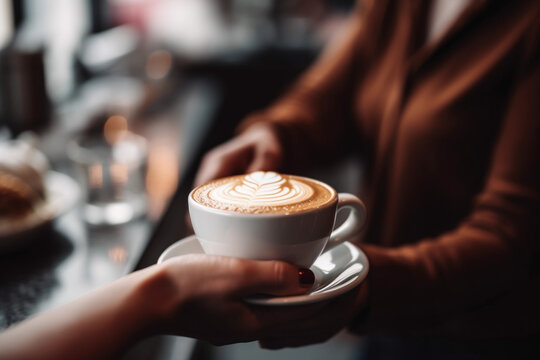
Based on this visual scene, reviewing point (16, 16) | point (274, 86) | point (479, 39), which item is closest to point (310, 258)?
point (479, 39)

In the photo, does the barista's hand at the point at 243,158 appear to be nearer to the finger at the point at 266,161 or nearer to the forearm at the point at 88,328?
the finger at the point at 266,161

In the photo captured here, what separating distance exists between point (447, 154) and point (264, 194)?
537 millimetres

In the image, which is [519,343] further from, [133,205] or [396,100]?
[133,205]

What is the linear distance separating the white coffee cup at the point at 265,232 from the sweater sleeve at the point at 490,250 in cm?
24

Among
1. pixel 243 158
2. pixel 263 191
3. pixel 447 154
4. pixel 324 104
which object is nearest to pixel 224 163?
pixel 243 158

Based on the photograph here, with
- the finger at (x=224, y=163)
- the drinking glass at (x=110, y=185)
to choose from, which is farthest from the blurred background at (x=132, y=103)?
the finger at (x=224, y=163)

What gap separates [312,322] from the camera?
0.66 m

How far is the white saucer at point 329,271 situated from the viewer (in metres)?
0.58

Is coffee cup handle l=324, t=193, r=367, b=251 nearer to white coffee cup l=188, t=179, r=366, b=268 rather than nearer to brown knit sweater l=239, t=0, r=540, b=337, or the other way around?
white coffee cup l=188, t=179, r=366, b=268

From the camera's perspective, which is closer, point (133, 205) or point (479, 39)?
point (479, 39)

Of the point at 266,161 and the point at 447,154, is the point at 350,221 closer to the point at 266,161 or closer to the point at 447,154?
the point at 266,161

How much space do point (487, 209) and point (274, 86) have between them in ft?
6.70

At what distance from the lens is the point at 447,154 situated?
1.05 meters

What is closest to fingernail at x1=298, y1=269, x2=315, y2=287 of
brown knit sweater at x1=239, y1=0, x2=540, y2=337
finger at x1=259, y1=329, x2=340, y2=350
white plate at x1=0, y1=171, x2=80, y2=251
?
finger at x1=259, y1=329, x2=340, y2=350
